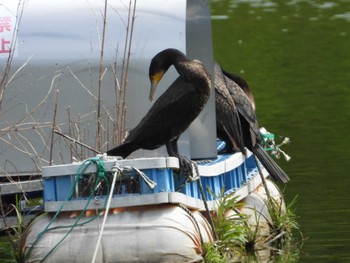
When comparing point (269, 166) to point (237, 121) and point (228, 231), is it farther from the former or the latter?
point (228, 231)

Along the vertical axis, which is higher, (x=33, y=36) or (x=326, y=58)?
(x=33, y=36)

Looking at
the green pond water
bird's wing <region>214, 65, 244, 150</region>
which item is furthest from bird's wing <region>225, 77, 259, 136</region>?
the green pond water

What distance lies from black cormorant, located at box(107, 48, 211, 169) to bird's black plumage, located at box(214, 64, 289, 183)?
60.1 inches

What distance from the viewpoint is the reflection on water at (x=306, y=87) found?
12641mm

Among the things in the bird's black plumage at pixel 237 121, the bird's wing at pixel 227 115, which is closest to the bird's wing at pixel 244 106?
the bird's black plumage at pixel 237 121

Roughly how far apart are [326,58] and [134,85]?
49.9 feet

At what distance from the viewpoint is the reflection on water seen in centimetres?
1264

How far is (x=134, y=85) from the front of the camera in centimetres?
1106

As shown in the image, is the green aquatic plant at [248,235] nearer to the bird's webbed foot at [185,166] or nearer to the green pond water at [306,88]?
the green pond water at [306,88]

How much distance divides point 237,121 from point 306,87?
10807 mm

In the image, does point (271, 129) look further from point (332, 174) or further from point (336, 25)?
Answer: point (336, 25)

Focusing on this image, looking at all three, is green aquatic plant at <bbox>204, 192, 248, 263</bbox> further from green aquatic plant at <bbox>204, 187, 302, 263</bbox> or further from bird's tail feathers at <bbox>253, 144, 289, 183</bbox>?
bird's tail feathers at <bbox>253, 144, 289, 183</bbox>


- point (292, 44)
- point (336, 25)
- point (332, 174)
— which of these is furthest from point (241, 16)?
point (332, 174)

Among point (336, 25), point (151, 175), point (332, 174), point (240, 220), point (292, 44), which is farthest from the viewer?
point (336, 25)
